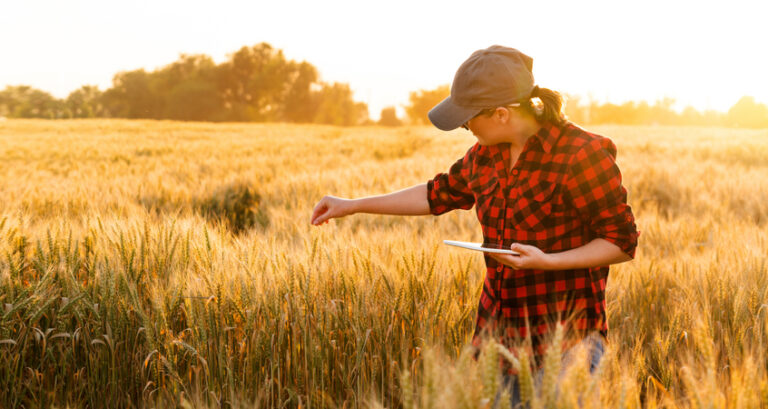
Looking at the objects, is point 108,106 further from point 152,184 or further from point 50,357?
point 50,357

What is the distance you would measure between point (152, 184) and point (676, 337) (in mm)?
4665

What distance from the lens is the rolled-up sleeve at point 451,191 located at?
191 cm

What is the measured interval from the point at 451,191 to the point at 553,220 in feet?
1.42

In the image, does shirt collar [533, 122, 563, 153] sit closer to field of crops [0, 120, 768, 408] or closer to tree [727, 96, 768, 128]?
field of crops [0, 120, 768, 408]

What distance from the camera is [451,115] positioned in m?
1.59

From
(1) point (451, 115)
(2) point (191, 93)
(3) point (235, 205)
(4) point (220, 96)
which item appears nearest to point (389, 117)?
(4) point (220, 96)

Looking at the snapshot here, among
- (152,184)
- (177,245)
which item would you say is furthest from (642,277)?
(152,184)

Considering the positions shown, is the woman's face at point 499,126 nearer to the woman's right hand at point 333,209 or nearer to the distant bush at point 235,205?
the woman's right hand at point 333,209

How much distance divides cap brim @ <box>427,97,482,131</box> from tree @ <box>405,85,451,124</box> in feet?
196

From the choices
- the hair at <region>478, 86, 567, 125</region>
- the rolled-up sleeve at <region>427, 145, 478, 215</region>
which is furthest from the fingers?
the hair at <region>478, 86, 567, 125</region>

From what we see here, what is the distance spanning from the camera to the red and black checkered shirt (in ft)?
4.90

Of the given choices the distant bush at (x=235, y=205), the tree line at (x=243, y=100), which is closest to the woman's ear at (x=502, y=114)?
the distant bush at (x=235, y=205)

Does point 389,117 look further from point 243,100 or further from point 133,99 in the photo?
point 133,99

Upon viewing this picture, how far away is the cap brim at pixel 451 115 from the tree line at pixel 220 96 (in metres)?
56.7
